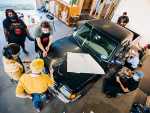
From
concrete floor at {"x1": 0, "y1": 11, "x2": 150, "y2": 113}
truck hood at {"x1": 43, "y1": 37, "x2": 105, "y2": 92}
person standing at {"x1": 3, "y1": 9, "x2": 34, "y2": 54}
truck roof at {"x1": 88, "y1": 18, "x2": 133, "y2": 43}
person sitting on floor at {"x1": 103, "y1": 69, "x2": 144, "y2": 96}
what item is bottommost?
concrete floor at {"x1": 0, "y1": 11, "x2": 150, "y2": 113}

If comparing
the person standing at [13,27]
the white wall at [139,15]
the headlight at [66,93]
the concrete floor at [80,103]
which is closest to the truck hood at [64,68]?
the headlight at [66,93]

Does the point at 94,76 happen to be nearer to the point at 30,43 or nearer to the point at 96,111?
the point at 96,111

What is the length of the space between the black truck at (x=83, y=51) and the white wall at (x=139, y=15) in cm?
397

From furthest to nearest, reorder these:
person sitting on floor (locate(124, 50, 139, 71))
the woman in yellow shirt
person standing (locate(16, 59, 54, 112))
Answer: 1. person sitting on floor (locate(124, 50, 139, 71))
2. the woman in yellow shirt
3. person standing (locate(16, 59, 54, 112))

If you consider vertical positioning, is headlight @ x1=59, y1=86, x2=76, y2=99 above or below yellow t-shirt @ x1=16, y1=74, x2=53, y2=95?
below

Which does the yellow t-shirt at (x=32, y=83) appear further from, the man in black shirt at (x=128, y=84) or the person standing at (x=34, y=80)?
the man in black shirt at (x=128, y=84)

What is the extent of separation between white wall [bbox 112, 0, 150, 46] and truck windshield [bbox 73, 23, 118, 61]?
4557 millimetres

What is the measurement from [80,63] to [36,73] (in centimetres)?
118

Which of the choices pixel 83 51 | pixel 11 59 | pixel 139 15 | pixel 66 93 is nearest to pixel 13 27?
pixel 11 59

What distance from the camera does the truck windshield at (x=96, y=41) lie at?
7.75 ft

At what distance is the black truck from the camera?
5.92 ft

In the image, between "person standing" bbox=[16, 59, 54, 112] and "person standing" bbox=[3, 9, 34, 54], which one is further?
"person standing" bbox=[3, 9, 34, 54]

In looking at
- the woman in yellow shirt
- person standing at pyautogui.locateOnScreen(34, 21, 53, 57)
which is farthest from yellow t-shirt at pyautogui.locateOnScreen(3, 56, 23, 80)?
person standing at pyautogui.locateOnScreen(34, 21, 53, 57)

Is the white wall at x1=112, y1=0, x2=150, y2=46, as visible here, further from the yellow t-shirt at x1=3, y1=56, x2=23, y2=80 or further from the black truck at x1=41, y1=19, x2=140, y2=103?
the yellow t-shirt at x1=3, y1=56, x2=23, y2=80
